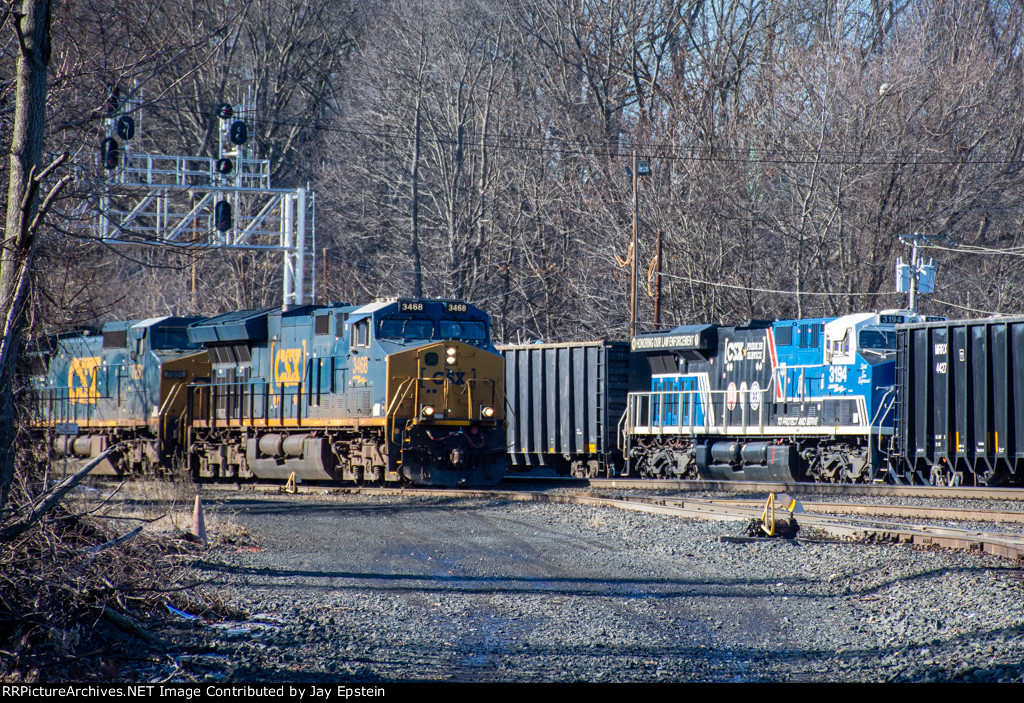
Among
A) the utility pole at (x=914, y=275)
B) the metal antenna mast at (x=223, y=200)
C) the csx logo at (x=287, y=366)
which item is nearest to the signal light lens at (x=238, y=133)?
the metal antenna mast at (x=223, y=200)

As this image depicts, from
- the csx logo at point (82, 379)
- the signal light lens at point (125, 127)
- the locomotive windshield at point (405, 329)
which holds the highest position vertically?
the signal light lens at point (125, 127)

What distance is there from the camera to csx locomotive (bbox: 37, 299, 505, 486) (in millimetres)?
18891

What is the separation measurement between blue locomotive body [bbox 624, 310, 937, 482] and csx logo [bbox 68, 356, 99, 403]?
43.2 feet

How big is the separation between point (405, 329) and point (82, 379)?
11466 millimetres

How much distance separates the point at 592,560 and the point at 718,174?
28439 mm

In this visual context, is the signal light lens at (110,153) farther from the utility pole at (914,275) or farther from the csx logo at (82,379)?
the utility pole at (914,275)

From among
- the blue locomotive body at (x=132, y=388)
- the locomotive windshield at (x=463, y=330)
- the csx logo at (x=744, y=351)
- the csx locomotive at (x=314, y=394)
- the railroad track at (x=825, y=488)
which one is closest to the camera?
the railroad track at (x=825, y=488)

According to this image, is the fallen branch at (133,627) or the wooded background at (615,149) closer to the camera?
the fallen branch at (133,627)

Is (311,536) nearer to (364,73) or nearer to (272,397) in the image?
(272,397)

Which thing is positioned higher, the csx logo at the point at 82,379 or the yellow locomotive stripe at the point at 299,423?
the csx logo at the point at 82,379

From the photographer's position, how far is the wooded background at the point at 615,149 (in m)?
35.3

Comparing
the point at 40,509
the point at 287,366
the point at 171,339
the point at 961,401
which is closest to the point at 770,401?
the point at 961,401

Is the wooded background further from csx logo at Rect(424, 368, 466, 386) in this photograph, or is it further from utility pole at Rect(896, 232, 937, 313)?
csx logo at Rect(424, 368, 466, 386)

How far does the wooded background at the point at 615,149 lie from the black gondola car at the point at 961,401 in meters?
12.4
